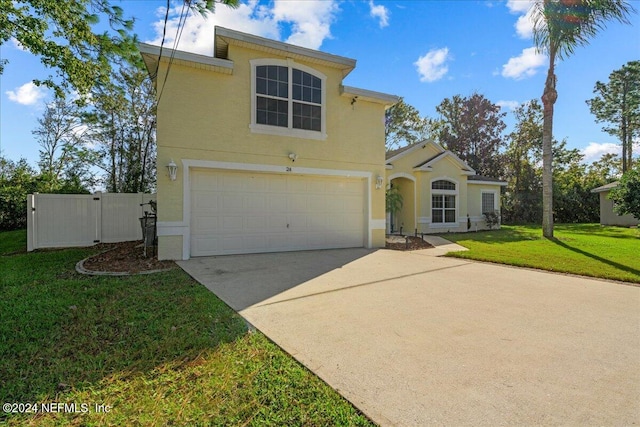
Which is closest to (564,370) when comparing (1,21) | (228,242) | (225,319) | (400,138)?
(225,319)

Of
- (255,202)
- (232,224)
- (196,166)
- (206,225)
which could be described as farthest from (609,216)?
(196,166)

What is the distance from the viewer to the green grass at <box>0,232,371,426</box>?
216 cm

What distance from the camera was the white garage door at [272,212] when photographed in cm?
854

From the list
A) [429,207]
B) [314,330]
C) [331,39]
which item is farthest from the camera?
[429,207]

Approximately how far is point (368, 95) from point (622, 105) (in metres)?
34.6

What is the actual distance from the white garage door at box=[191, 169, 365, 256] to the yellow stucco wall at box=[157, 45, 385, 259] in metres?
0.49

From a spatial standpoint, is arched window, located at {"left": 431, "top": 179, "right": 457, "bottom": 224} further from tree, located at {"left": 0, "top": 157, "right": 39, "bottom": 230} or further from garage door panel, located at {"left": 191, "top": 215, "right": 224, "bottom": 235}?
tree, located at {"left": 0, "top": 157, "right": 39, "bottom": 230}

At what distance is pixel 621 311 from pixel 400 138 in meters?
25.7

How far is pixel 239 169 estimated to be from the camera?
8789 mm

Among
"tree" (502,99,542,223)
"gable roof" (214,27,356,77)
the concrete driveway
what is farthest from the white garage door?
"tree" (502,99,542,223)

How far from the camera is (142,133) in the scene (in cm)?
1662

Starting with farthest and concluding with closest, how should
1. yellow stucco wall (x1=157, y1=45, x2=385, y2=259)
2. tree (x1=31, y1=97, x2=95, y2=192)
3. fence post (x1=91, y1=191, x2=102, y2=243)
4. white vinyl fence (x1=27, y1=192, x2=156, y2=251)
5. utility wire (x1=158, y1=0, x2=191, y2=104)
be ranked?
tree (x1=31, y1=97, x2=95, y2=192), fence post (x1=91, y1=191, x2=102, y2=243), white vinyl fence (x1=27, y1=192, x2=156, y2=251), yellow stucco wall (x1=157, y1=45, x2=385, y2=259), utility wire (x1=158, y1=0, x2=191, y2=104)

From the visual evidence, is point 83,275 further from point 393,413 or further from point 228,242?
point 393,413

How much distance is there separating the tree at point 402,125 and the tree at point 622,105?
19.3 meters
